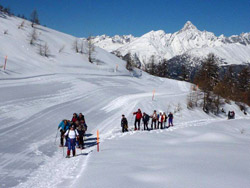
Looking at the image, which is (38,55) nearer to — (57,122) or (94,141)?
(57,122)

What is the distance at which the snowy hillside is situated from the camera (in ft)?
24.7

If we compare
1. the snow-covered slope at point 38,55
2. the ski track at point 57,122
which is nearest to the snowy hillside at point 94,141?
the ski track at point 57,122

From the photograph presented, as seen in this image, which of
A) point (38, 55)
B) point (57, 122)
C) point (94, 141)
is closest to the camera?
point (94, 141)

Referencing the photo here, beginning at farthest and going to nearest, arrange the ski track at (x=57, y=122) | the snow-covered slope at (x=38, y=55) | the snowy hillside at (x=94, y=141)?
the snow-covered slope at (x=38, y=55), the ski track at (x=57, y=122), the snowy hillside at (x=94, y=141)

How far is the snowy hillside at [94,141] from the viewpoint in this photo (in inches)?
296

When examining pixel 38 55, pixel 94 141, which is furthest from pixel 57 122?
pixel 38 55

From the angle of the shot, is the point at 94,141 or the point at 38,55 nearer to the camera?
the point at 94,141

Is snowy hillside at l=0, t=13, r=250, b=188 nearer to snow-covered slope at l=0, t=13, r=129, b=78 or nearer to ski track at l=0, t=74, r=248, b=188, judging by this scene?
ski track at l=0, t=74, r=248, b=188

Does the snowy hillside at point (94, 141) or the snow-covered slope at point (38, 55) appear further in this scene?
the snow-covered slope at point (38, 55)

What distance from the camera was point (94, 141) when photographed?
586 inches

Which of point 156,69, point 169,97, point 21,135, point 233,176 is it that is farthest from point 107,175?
point 156,69

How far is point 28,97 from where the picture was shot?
21547 mm

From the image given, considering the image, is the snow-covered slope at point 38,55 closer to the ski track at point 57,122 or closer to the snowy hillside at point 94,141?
the snowy hillside at point 94,141

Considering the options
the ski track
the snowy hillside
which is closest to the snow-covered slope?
the snowy hillside
